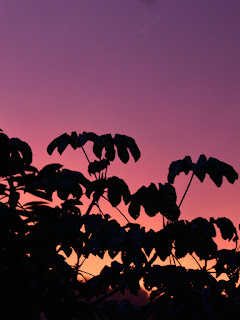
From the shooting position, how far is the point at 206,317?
9.01 feet

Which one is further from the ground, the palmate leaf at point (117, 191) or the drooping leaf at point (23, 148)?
the drooping leaf at point (23, 148)

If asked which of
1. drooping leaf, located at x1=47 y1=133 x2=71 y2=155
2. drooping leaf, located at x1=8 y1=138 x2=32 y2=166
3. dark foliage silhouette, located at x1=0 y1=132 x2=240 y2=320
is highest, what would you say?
drooping leaf, located at x1=47 y1=133 x2=71 y2=155

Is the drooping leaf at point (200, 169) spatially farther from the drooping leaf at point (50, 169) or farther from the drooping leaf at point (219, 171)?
the drooping leaf at point (50, 169)

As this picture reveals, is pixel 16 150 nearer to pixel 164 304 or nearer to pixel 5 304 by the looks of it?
pixel 5 304

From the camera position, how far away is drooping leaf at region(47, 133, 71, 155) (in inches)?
137

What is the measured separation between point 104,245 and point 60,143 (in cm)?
98

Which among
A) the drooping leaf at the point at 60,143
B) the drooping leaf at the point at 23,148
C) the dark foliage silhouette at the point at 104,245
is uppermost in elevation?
the drooping leaf at the point at 60,143

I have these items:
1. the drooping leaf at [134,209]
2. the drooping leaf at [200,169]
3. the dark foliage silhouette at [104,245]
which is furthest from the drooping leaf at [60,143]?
the drooping leaf at [200,169]

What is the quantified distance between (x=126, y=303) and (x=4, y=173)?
4.00ft

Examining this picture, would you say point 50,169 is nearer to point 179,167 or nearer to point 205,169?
point 179,167

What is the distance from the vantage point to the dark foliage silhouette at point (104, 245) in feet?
9.19

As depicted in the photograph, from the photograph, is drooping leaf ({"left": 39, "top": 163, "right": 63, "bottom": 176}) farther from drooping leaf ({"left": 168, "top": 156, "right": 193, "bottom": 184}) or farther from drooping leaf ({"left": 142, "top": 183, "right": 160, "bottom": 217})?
drooping leaf ({"left": 168, "top": 156, "right": 193, "bottom": 184})

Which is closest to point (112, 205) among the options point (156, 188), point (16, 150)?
point (156, 188)

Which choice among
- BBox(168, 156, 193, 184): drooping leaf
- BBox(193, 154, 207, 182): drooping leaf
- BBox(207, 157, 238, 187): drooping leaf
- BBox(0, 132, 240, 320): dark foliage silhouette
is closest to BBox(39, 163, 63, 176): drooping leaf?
BBox(0, 132, 240, 320): dark foliage silhouette
